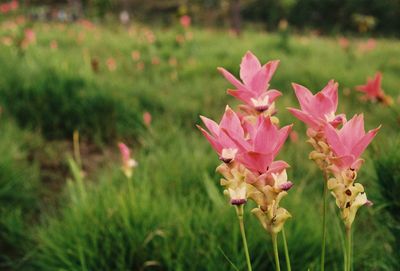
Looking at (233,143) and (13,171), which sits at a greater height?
(233,143)

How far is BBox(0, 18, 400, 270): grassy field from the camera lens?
1577 mm

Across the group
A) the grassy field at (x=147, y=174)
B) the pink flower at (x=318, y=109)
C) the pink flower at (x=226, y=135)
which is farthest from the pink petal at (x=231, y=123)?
the grassy field at (x=147, y=174)

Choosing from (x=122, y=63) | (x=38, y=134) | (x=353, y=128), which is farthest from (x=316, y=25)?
(x=353, y=128)

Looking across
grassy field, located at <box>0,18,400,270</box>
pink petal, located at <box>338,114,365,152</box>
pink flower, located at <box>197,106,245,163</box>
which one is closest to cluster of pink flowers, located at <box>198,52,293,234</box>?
pink flower, located at <box>197,106,245,163</box>

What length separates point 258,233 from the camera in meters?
1.62

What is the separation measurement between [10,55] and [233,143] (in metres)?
4.03

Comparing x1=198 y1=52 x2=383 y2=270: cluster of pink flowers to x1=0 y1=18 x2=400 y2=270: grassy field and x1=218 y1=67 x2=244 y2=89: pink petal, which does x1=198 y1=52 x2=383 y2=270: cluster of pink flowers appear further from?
x1=0 y1=18 x2=400 y2=270: grassy field

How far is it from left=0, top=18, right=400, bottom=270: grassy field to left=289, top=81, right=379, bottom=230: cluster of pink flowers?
0.38 metres

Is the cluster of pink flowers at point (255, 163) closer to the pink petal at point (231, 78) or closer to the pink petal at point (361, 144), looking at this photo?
the pink petal at point (231, 78)

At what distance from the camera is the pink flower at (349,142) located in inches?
28.1

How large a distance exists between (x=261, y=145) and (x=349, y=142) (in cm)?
16

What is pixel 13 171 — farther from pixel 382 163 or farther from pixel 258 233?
pixel 382 163

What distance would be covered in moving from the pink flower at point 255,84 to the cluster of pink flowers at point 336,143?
66 millimetres

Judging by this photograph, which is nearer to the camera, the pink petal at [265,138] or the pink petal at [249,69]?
the pink petal at [265,138]
